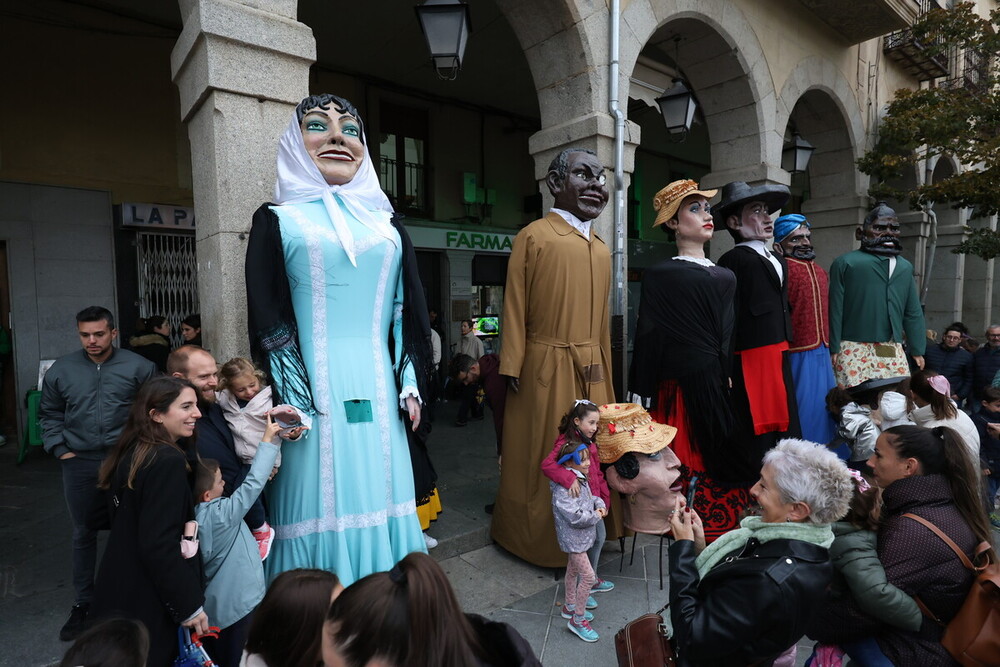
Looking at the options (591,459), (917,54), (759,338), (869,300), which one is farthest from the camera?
(917,54)

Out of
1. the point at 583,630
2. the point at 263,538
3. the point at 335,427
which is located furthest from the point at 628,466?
the point at 263,538

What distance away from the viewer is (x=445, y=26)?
11.5ft

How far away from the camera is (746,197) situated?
382cm

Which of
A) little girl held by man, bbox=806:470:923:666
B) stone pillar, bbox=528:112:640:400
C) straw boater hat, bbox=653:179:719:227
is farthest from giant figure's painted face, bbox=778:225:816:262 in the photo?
little girl held by man, bbox=806:470:923:666

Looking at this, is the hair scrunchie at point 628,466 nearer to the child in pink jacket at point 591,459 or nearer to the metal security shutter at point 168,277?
the child in pink jacket at point 591,459

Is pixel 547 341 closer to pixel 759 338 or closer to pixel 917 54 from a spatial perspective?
pixel 759 338

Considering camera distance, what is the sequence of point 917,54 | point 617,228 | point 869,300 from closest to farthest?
point 869,300, point 617,228, point 917,54

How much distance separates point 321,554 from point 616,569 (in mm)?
1887

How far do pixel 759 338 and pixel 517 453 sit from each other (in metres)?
1.72

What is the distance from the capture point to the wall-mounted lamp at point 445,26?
137 inches

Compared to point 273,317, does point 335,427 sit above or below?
below

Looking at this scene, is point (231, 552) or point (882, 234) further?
point (882, 234)

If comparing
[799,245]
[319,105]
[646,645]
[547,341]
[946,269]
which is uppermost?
[319,105]

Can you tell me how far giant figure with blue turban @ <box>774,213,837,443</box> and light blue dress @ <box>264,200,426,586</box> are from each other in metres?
2.88
